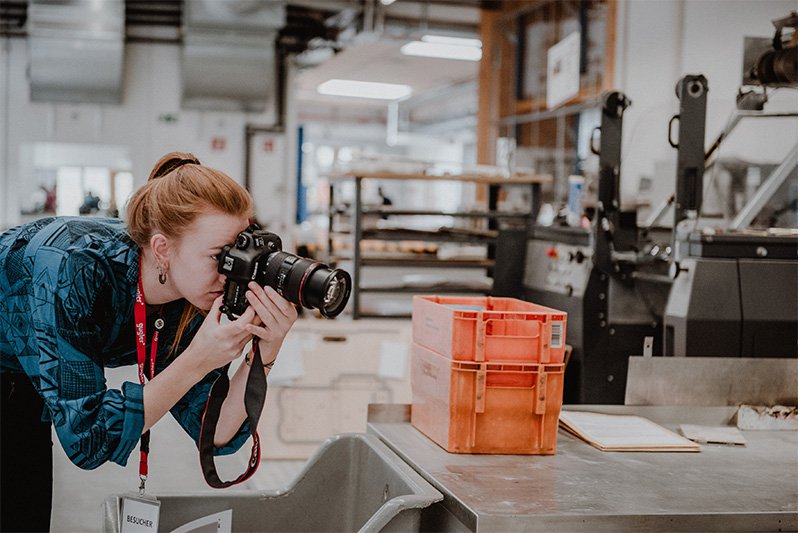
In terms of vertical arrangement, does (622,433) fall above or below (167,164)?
below

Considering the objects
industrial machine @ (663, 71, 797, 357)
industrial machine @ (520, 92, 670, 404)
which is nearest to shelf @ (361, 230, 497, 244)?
industrial machine @ (520, 92, 670, 404)

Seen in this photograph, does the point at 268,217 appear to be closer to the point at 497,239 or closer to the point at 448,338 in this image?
the point at 497,239

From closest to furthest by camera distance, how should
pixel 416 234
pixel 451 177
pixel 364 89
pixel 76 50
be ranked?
pixel 451 177
pixel 416 234
pixel 76 50
pixel 364 89

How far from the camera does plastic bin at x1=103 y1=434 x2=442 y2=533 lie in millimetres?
1759

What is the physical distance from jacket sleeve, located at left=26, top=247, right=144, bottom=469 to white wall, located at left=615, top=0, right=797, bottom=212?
10.4 feet

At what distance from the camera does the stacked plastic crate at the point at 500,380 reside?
1913 millimetres

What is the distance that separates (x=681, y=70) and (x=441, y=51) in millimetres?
3840

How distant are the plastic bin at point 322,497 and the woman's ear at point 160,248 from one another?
1.56 ft

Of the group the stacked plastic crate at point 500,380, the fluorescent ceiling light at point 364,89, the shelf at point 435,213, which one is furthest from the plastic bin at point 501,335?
the fluorescent ceiling light at point 364,89

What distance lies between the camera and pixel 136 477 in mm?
4062

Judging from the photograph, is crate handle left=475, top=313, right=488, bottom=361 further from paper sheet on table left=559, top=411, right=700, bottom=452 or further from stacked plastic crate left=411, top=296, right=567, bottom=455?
paper sheet on table left=559, top=411, right=700, bottom=452

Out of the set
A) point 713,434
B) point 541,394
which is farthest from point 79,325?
point 713,434

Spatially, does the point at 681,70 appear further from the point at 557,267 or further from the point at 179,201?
the point at 179,201

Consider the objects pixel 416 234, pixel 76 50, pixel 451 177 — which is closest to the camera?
pixel 451 177
